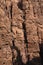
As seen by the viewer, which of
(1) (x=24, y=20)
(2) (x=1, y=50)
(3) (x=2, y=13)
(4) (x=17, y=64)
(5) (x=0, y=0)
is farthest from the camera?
(1) (x=24, y=20)

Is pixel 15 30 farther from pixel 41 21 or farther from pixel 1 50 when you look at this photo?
pixel 1 50

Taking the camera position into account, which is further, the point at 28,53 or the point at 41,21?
the point at 41,21

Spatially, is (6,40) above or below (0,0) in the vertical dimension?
below

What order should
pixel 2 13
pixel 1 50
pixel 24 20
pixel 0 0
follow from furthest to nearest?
pixel 24 20
pixel 0 0
pixel 2 13
pixel 1 50

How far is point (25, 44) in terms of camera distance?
158 ft

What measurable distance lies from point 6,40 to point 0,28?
143 cm

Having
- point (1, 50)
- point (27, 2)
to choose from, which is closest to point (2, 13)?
point (1, 50)

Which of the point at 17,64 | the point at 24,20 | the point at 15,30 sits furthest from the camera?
the point at 24,20

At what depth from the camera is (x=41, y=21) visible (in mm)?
51281

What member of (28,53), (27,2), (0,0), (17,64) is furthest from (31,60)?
(0,0)

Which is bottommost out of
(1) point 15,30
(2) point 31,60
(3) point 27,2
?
(2) point 31,60

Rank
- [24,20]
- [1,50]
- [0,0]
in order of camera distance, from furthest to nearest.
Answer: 1. [24,20]
2. [0,0]
3. [1,50]

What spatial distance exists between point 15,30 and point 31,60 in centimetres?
533

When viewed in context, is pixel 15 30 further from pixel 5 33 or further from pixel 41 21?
pixel 5 33
